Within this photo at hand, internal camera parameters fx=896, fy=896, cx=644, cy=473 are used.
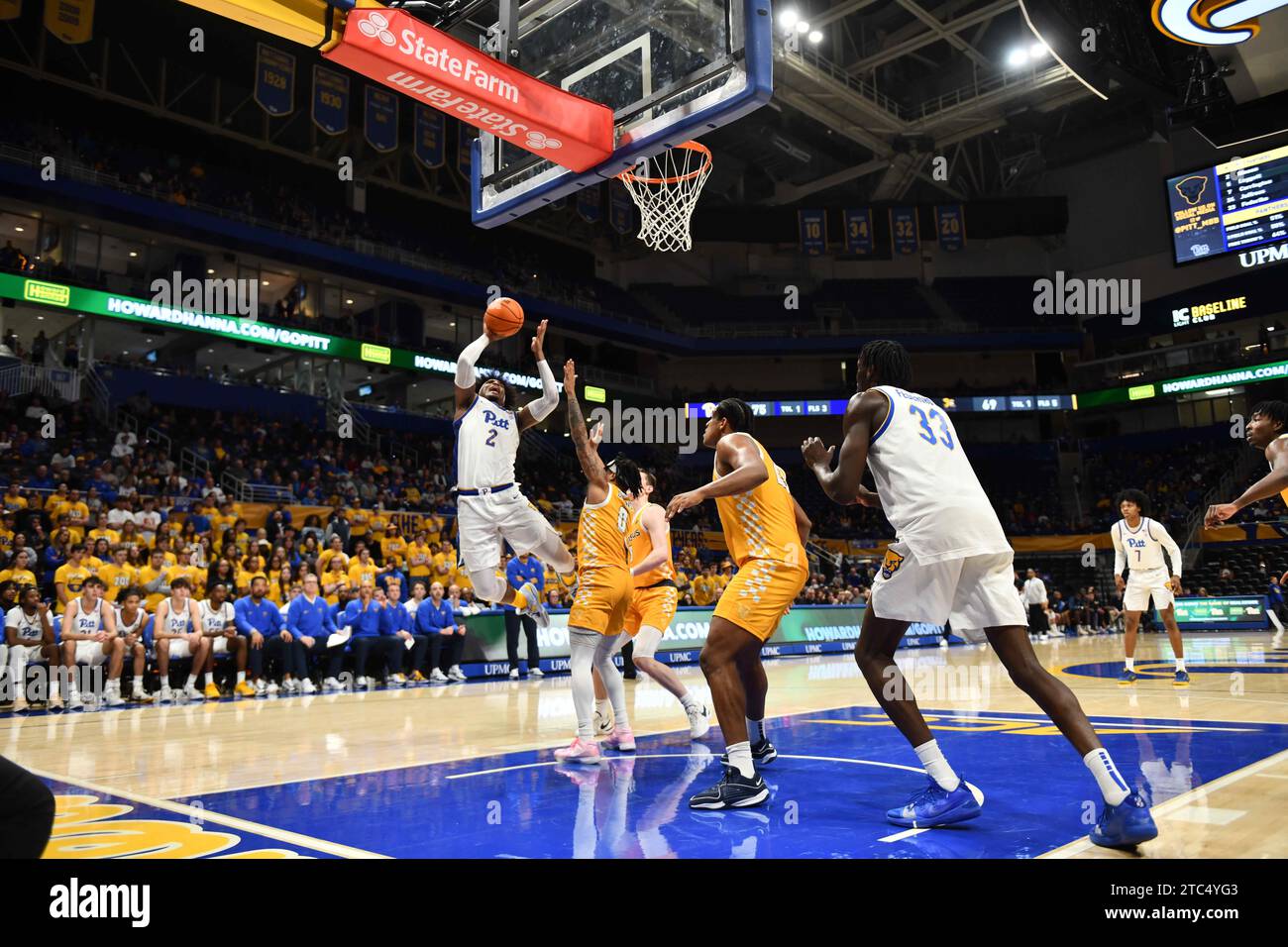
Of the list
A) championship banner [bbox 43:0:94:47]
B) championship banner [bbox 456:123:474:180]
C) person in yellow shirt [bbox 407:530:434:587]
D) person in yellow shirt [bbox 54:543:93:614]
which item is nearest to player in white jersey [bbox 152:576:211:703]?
person in yellow shirt [bbox 54:543:93:614]

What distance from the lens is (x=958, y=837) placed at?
10.5 feet

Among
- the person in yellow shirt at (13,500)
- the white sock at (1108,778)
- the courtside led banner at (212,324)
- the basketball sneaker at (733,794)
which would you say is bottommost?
the basketball sneaker at (733,794)

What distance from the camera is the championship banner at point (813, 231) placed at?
110ft

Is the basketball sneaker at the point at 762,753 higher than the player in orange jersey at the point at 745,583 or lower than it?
lower

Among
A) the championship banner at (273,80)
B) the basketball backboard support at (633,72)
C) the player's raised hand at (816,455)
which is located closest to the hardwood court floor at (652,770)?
the player's raised hand at (816,455)

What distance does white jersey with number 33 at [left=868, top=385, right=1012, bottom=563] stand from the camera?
3.46 m

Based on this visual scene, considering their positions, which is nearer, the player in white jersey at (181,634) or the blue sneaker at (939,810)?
the blue sneaker at (939,810)

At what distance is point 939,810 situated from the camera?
338 centimetres

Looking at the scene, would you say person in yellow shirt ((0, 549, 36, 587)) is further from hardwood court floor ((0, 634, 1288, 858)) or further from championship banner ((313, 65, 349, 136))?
championship banner ((313, 65, 349, 136))

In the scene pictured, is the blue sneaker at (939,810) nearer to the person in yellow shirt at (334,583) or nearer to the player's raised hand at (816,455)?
the player's raised hand at (816,455)

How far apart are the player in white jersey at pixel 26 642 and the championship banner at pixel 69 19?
1410cm

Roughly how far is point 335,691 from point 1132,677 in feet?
29.6

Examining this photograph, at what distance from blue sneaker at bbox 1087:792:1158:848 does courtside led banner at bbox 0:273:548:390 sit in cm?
1623
